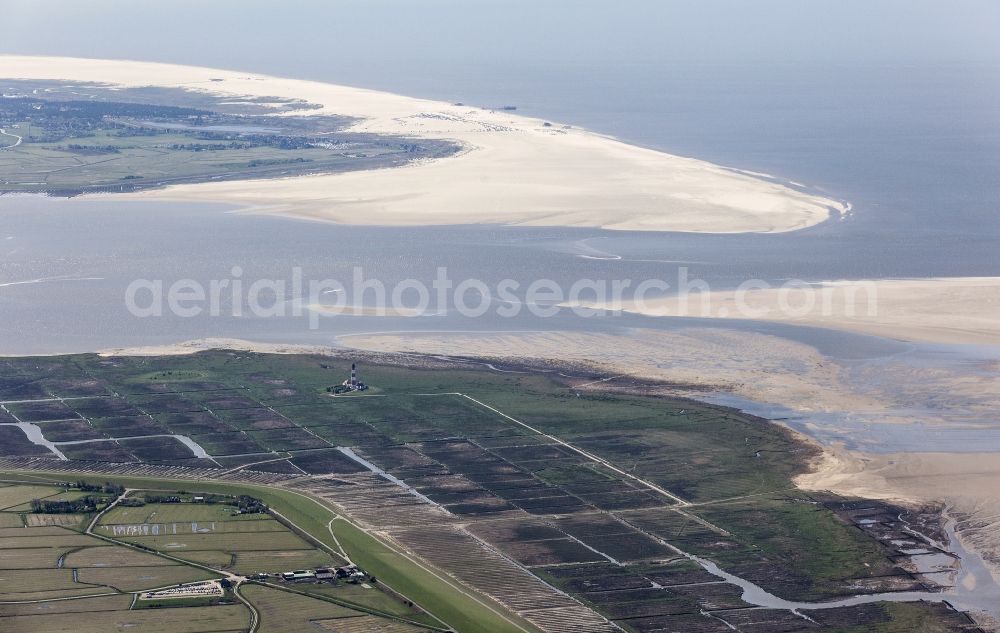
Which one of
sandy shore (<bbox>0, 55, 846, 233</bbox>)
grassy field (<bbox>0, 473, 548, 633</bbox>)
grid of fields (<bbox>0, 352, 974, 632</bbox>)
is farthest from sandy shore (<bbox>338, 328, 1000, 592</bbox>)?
sandy shore (<bbox>0, 55, 846, 233</bbox>)

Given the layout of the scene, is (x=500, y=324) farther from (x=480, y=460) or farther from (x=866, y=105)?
(x=866, y=105)

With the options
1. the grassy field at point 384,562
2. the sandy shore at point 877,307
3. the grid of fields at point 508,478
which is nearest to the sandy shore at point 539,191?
the sandy shore at point 877,307

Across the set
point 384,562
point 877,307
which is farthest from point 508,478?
point 877,307

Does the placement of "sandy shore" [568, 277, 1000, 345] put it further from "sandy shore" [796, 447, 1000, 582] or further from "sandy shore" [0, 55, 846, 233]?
"sandy shore" [796, 447, 1000, 582]

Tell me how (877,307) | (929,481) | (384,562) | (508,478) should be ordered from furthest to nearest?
1. (877,307)
2. (929,481)
3. (508,478)
4. (384,562)

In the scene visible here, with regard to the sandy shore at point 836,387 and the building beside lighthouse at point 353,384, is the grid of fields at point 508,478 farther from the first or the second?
the sandy shore at point 836,387

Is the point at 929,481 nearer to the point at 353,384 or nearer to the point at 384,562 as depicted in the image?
the point at 384,562

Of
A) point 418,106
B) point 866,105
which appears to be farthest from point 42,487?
point 866,105
